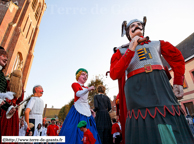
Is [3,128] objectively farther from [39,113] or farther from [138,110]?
[138,110]

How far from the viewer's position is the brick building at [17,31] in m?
12.3

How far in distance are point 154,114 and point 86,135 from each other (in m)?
1.73

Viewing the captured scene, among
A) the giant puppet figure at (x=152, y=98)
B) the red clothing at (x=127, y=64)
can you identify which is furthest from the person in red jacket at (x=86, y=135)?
the giant puppet figure at (x=152, y=98)

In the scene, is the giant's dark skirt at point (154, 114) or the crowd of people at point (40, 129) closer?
the giant's dark skirt at point (154, 114)

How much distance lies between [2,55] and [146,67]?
232cm

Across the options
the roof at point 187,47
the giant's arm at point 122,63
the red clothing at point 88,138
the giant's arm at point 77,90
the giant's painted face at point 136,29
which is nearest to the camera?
the giant's arm at point 122,63

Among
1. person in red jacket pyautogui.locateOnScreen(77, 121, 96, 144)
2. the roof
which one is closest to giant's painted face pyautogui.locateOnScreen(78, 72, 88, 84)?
person in red jacket pyautogui.locateOnScreen(77, 121, 96, 144)

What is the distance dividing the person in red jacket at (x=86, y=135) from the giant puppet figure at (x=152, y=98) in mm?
1248

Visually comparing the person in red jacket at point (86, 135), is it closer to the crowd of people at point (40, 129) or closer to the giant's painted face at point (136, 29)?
the crowd of people at point (40, 129)

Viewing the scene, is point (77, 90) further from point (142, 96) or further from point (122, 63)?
point (142, 96)

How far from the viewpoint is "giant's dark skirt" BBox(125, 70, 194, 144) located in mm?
1113

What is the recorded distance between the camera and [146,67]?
4.88 feet

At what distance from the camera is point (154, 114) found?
1206mm

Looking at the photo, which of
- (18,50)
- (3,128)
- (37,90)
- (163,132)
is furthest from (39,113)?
(18,50)
